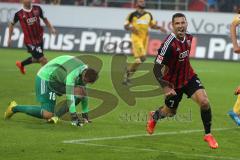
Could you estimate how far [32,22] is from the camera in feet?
65.0

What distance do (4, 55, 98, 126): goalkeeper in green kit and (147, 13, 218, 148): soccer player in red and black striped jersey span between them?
5.92 ft

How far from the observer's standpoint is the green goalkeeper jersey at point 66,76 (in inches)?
504

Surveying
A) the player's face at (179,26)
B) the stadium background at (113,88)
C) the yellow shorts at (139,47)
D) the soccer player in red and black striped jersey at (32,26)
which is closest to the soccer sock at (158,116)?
the stadium background at (113,88)

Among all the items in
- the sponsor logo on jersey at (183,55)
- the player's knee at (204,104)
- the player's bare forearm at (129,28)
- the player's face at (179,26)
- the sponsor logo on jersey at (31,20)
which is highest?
the player's face at (179,26)

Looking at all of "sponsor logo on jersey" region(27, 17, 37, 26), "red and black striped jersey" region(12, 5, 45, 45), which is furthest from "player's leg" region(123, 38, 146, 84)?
"sponsor logo on jersey" region(27, 17, 37, 26)

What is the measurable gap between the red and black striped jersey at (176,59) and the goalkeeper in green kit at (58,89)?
183 cm

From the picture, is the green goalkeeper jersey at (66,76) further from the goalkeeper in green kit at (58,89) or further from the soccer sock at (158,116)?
the soccer sock at (158,116)

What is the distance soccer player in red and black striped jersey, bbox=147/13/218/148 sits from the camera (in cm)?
1132

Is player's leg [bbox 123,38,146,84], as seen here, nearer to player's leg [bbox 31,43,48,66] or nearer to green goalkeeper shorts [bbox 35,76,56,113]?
player's leg [bbox 31,43,48,66]

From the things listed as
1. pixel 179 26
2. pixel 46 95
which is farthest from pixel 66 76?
pixel 179 26

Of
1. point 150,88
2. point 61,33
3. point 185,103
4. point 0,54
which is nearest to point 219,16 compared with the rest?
point 61,33

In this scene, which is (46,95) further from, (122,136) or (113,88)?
(113,88)

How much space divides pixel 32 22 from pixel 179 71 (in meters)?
8.94

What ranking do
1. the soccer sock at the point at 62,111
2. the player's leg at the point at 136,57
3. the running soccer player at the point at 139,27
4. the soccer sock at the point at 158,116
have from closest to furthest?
the soccer sock at the point at 158,116
the soccer sock at the point at 62,111
the player's leg at the point at 136,57
the running soccer player at the point at 139,27
